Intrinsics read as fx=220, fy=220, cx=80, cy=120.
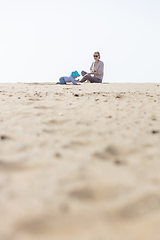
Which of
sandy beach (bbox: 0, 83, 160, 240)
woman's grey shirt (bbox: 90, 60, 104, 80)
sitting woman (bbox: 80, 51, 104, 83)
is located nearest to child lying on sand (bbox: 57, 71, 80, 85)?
sitting woman (bbox: 80, 51, 104, 83)

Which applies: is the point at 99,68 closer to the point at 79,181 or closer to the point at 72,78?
the point at 72,78

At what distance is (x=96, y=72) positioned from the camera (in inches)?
444

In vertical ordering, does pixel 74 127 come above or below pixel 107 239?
above

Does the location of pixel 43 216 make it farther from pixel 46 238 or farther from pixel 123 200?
pixel 123 200

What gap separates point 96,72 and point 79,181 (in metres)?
10.1

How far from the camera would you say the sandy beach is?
1.24 m

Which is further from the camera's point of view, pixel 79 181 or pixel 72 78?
pixel 72 78

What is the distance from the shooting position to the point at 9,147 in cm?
226

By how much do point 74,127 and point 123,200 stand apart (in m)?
1.53

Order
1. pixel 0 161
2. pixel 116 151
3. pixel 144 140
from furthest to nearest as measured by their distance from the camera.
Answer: pixel 144 140 < pixel 116 151 < pixel 0 161

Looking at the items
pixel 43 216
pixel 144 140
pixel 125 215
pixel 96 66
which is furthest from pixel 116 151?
pixel 96 66

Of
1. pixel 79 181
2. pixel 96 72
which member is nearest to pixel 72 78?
pixel 96 72

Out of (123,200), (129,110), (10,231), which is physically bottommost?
(10,231)

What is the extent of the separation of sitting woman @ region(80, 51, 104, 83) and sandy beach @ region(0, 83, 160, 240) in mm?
8468
